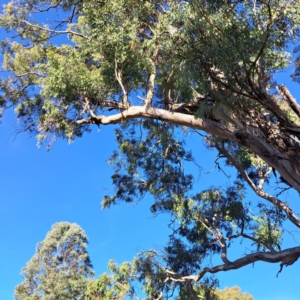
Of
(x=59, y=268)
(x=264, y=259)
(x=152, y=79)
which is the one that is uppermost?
(x=59, y=268)

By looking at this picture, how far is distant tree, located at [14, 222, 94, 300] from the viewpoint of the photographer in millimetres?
16203

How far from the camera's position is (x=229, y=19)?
215 inches

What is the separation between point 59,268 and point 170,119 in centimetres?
1237

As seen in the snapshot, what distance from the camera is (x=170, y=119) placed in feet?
22.2

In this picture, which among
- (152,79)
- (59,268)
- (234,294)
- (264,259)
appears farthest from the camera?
(234,294)

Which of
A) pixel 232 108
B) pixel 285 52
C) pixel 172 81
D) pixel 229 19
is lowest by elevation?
pixel 232 108

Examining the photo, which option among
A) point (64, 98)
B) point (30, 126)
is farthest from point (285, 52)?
point (30, 126)

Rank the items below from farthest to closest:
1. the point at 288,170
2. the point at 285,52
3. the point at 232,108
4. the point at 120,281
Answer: the point at 120,281
the point at 285,52
the point at 288,170
the point at 232,108

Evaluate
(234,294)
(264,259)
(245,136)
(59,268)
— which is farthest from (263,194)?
(234,294)

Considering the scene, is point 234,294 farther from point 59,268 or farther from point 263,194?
point 263,194

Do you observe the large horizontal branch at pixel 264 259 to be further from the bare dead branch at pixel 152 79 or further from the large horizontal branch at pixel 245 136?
the bare dead branch at pixel 152 79

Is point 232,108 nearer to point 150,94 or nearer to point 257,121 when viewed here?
point 257,121

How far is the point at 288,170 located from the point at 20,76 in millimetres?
6345

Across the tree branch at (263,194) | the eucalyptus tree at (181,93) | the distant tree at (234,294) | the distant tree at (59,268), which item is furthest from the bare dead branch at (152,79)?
the distant tree at (234,294)
